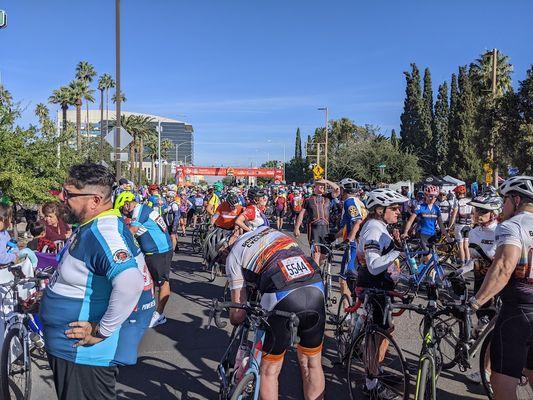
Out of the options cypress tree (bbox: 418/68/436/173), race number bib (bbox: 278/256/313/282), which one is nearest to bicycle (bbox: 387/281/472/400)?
race number bib (bbox: 278/256/313/282)

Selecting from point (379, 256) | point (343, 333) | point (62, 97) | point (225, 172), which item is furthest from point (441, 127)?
point (379, 256)

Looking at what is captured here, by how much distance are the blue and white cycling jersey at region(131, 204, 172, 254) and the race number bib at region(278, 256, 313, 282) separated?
344 centimetres

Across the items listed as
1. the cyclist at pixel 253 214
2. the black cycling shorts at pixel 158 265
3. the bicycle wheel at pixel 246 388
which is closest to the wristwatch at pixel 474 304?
the bicycle wheel at pixel 246 388

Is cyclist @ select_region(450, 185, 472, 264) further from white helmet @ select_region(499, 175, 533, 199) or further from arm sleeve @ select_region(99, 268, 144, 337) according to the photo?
arm sleeve @ select_region(99, 268, 144, 337)

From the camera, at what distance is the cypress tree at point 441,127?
5177cm

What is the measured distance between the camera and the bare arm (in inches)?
127

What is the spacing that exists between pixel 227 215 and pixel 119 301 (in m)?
6.76

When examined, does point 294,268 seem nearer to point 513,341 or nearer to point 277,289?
point 277,289

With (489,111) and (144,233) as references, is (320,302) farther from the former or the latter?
(489,111)

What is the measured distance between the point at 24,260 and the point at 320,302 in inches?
135

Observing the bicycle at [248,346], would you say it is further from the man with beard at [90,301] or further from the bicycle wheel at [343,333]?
the bicycle wheel at [343,333]

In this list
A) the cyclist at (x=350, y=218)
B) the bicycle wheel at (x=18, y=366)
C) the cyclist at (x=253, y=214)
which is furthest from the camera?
the cyclist at (x=253, y=214)

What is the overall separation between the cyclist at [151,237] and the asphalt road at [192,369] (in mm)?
505

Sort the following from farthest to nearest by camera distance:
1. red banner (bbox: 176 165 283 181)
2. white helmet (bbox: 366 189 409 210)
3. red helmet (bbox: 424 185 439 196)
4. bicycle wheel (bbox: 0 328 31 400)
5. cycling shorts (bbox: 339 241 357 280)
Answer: red banner (bbox: 176 165 283 181), red helmet (bbox: 424 185 439 196), cycling shorts (bbox: 339 241 357 280), white helmet (bbox: 366 189 409 210), bicycle wheel (bbox: 0 328 31 400)
